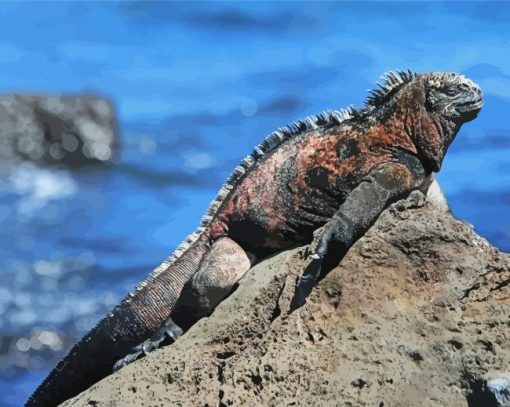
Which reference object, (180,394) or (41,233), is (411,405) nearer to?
(180,394)

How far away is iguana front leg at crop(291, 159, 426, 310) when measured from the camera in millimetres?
3301

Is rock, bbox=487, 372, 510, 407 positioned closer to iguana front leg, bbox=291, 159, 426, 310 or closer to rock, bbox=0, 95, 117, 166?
iguana front leg, bbox=291, 159, 426, 310

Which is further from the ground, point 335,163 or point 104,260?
point 104,260

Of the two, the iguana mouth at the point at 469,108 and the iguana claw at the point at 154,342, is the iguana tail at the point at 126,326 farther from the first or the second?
the iguana mouth at the point at 469,108

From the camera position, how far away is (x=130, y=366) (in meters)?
3.45

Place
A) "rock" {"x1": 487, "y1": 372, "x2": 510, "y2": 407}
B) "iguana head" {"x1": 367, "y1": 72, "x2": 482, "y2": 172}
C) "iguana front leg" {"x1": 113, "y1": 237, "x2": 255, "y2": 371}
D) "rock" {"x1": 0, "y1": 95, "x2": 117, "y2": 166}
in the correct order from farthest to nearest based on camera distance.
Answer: "rock" {"x1": 0, "y1": 95, "x2": 117, "y2": 166}, "iguana head" {"x1": 367, "y1": 72, "x2": 482, "y2": 172}, "iguana front leg" {"x1": 113, "y1": 237, "x2": 255, "y2": 371}, "rock" {"x1": 487, "y1": 372, "x2": 510, "y2": 407}

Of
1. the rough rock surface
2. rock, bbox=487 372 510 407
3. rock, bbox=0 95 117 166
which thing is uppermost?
rock, bbox=0 95 117 166

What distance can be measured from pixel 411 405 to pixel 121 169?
33.8 ft

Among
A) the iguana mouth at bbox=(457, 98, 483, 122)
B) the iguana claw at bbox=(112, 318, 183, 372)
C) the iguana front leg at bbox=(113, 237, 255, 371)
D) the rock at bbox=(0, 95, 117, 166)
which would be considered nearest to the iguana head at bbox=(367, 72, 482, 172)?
the iguana mouth at bbox=(457, 98, 483, 122)

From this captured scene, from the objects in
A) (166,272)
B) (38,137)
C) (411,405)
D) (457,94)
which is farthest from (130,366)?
A: (38,137)

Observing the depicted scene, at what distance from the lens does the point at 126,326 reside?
4.11 m

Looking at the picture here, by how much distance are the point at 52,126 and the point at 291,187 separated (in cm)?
833

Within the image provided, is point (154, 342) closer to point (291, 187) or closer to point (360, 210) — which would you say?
point (291, 187)

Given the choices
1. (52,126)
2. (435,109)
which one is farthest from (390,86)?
(52,126)
